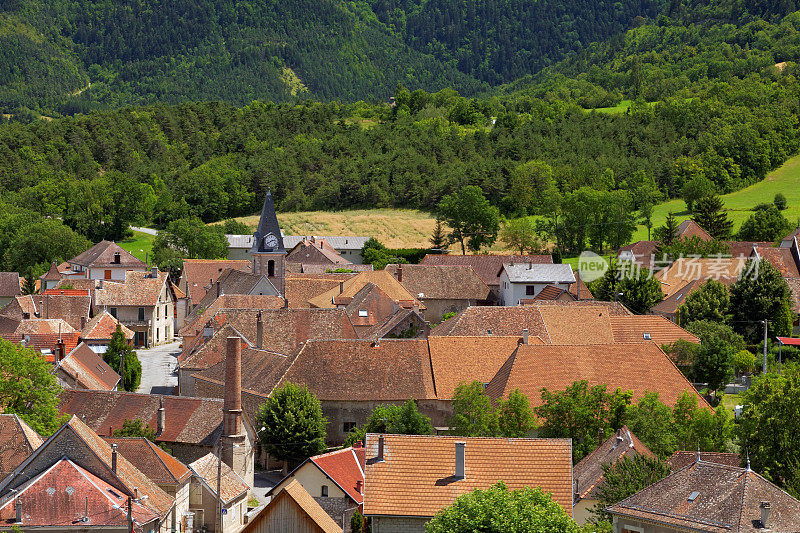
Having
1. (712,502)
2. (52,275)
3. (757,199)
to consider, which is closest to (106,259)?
(52,275)

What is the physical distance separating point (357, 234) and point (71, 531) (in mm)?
93936

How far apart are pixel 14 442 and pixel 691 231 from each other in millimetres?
71817

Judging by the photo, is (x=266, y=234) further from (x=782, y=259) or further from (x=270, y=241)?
(x=782, y=259)

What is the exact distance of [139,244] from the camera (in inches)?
4934

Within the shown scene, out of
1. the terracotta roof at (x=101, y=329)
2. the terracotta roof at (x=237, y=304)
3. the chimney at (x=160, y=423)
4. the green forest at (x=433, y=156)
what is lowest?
the chimney at (x=160, y=423)

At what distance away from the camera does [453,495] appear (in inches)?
1206

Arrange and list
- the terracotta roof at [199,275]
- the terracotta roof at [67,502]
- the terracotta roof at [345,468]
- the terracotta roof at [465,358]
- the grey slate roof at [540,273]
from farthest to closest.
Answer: the terracotta roof at [199,275] → the grey slate roof at [540,273] → the terracotta roof at [465,358] → the terracotta roof at [345,468] → the terracotta roof at [67,502]

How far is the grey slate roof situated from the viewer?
82.6 meters

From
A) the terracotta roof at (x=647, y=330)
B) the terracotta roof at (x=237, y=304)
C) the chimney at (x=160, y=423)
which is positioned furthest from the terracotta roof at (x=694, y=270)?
the chimney at (x=160, y=423)

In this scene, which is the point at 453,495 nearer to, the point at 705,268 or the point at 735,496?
the point at 735,496

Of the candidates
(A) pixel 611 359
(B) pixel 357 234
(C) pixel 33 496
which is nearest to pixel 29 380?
(C) pixel 33 496

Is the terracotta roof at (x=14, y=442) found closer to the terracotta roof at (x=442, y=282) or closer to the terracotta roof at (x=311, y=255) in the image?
the terracotta roof at (x=442, y=282)

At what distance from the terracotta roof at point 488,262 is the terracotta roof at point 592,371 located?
1529 inches

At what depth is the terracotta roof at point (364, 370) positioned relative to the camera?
4966 centimetres
